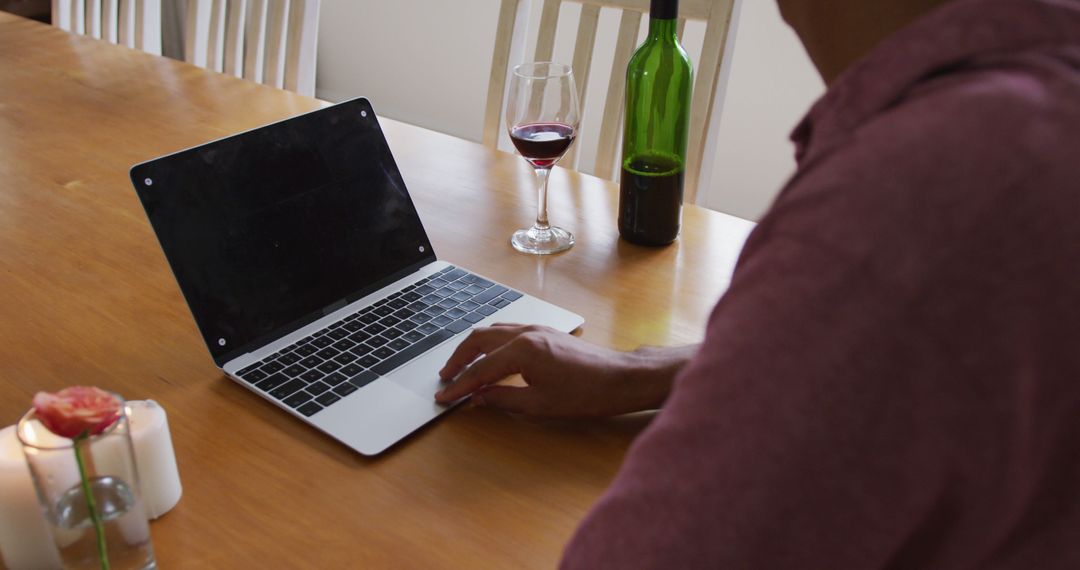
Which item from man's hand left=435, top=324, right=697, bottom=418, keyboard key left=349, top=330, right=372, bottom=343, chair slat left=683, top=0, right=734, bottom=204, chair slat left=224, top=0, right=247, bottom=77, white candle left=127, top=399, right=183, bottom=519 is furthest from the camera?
chair slat left=224, top=0, right=247, bottom=77

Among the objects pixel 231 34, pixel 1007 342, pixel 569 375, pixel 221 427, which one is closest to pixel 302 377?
pixel 221 427

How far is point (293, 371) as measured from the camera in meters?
0.92

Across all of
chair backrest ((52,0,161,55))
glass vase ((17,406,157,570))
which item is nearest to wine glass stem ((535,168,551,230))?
glass vase ((17,406,157,570))

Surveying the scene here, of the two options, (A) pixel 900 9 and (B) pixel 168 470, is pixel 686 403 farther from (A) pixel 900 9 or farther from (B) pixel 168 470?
(B) pixel 168 470

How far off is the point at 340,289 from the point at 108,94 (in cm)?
96

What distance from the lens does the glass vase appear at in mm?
640

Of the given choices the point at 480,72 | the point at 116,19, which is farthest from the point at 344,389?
the point at 480,72

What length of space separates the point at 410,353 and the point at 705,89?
73 cm

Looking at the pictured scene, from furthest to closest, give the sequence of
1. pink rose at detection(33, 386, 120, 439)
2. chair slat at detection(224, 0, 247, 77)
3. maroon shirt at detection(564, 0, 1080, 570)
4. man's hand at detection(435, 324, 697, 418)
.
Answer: chair slat at detection(224, 0, 247, 77) < man's hand at detection(435, 324, 697, 418) < pink rose at detection(33, 386, 120, 439) < maroon shirt at detection(564, 0, 1080, 570)

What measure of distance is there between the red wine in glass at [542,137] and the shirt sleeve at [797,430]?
69 centimetres

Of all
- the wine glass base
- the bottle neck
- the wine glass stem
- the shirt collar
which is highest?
the shirt collar

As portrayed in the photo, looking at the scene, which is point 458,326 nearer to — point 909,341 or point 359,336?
point 359,336

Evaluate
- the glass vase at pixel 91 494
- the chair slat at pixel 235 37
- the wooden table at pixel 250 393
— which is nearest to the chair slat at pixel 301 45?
the chair slat at pixel 235 37

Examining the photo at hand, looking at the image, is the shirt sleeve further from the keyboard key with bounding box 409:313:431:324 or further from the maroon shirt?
the keyboard key with bounding box 409:313:431:324
